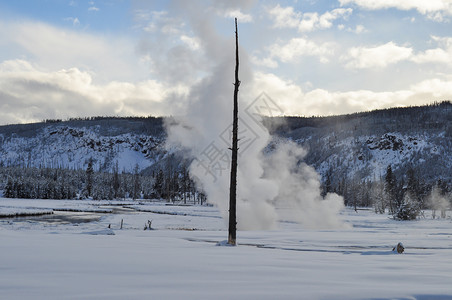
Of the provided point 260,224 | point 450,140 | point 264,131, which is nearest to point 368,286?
point 264,131

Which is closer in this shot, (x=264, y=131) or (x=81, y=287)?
(x=81, y=287)

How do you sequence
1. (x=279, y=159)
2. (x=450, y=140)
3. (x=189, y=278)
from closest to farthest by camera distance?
(x=189, y=278) → (x=279, y=159) → (x=450, y=140)

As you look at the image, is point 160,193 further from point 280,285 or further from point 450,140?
point 450,140

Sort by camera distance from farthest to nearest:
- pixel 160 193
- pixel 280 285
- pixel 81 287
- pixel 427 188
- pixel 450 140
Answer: pixel 450 140 < pixel 160 193 < pixel 427 188 < pixel 280 285 < pixel 81 287

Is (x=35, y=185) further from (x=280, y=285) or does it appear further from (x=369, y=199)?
(x=280, y=285)

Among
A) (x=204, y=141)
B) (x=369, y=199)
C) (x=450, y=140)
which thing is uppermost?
(x=450, y=140)

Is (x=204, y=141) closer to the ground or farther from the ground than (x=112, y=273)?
farther from the ground

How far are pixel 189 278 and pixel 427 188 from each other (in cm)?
10526

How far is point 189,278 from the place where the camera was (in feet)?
14.6

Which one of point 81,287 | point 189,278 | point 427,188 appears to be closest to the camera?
point 81,287

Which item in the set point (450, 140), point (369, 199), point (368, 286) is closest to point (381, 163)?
point (450, 140)

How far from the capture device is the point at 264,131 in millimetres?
26672

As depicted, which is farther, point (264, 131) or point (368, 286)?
point (264, 131)

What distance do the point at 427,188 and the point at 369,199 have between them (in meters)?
26.2
